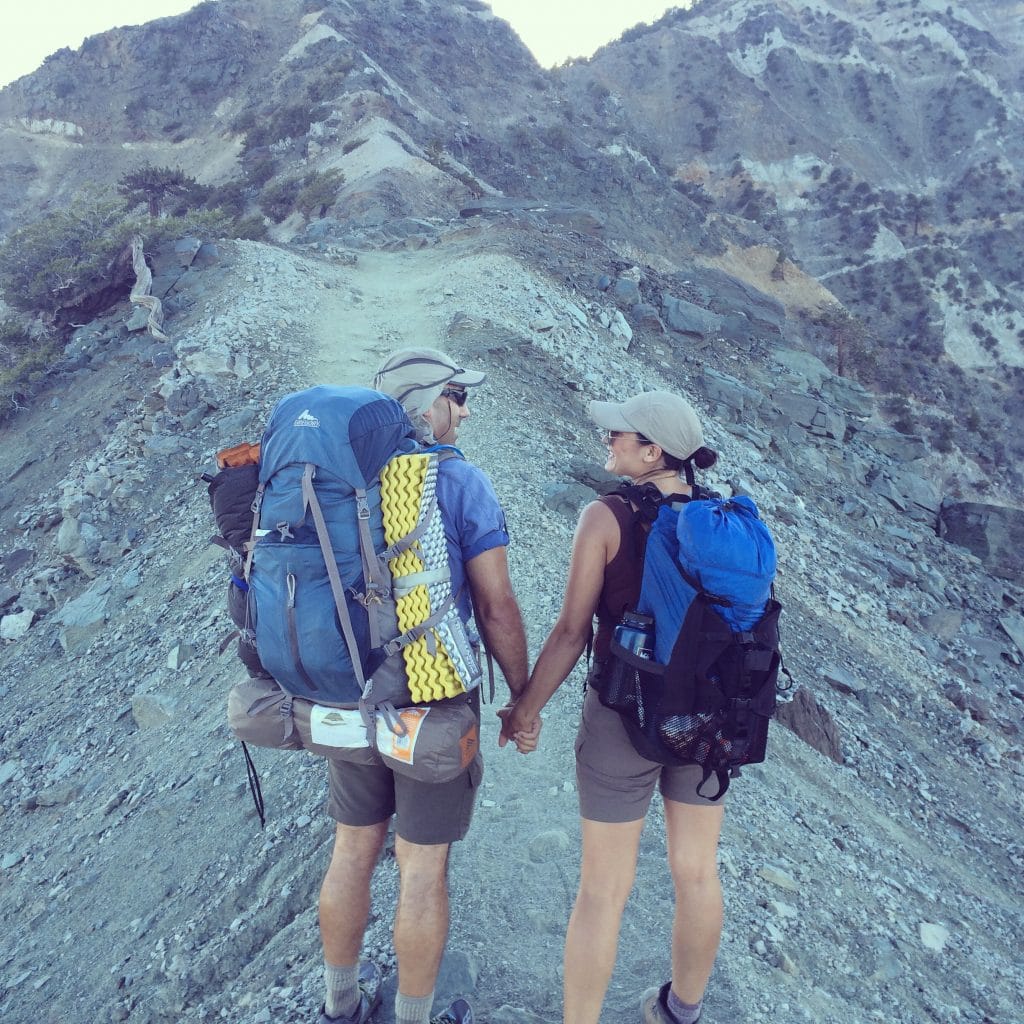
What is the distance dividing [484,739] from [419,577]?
252 cm

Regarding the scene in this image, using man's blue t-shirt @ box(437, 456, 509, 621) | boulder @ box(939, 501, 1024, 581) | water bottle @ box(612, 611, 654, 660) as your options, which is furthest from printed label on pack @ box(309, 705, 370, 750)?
boulder @ box(939, 501, 1024, 581)

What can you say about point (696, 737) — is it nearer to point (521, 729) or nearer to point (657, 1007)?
point (521, 729)

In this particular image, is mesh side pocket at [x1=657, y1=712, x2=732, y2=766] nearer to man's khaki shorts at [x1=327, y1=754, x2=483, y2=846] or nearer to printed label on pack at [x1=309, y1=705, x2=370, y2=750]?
man's khaki shorts at [x1=327, y1=754, x2=483, y2=846]

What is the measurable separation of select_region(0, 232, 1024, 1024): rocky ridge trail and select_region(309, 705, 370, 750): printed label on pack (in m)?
1.23

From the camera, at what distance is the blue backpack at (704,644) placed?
7.04 ft

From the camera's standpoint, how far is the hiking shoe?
268cm

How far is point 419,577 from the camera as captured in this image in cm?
229

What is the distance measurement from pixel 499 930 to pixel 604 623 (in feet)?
5.41

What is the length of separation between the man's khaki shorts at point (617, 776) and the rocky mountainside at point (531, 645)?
1.05 metres

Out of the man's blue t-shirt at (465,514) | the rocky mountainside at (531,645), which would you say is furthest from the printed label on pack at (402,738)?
the rocky mountainside at (531,645)

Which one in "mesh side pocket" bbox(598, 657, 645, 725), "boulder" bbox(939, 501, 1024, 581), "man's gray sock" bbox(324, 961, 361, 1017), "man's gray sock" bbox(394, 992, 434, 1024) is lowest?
"boulder" bbox(939, 501, 1024, 581)

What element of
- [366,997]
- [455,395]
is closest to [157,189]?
[455,395]

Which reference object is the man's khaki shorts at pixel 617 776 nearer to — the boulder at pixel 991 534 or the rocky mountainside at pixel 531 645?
the rocky mountainside at pixel 531 645

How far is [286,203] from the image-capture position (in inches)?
1023
